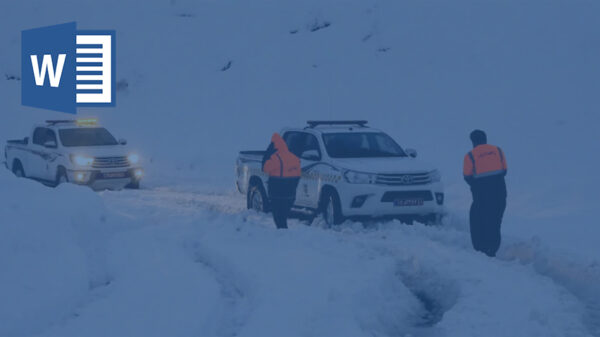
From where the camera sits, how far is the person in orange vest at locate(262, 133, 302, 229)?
13125 millimetres

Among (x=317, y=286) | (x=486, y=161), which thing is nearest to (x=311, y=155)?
(x=486, y=161)

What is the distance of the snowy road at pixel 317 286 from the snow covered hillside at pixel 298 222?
4 centimetres

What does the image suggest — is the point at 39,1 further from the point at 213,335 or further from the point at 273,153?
the point at 213,335

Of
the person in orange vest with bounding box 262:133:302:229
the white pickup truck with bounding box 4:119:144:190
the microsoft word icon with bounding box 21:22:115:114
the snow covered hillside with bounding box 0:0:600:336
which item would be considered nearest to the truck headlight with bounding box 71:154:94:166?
the white pickup truck with bounding box 4:119:144:190

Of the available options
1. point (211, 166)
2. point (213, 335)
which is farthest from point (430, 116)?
point (213, 335)

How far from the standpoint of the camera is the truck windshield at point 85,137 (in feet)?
67.4

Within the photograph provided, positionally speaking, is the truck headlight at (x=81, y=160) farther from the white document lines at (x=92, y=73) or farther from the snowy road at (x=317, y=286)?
the white document lines at (x=92, y=73)

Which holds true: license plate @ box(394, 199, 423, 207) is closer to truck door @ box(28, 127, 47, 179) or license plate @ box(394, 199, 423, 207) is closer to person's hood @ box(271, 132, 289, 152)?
person's hood @ box(271, 132, 289, 152)

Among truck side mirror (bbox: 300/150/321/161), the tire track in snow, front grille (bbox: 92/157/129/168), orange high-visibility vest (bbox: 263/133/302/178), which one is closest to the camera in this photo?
the tire track in snow

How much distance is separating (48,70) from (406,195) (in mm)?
32672

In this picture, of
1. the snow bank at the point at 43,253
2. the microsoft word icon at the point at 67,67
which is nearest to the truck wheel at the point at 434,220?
the snow bank at the point at 43,253

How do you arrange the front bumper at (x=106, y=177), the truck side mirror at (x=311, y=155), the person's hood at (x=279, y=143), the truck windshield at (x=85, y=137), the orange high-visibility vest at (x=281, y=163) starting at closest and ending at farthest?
the person's hood at (x=279, y=143) < the orange high-visibility vest at (x=281, y=163) < the truck side mirror at (x=311, y=155) < the front bumper at (x=106, y=177) < the truck windshield at (x=85, y=137)

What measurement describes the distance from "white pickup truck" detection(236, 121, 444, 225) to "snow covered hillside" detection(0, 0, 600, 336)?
1.44 ft

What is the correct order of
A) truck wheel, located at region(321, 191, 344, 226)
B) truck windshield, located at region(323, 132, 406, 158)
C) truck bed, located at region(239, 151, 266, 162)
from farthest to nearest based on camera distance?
truck bed, located at region(239, 151, 266, 162), truck windshield, located at region(323, 132, 406, 158), truck wheel, located at region(321, 191, 344, 226)
